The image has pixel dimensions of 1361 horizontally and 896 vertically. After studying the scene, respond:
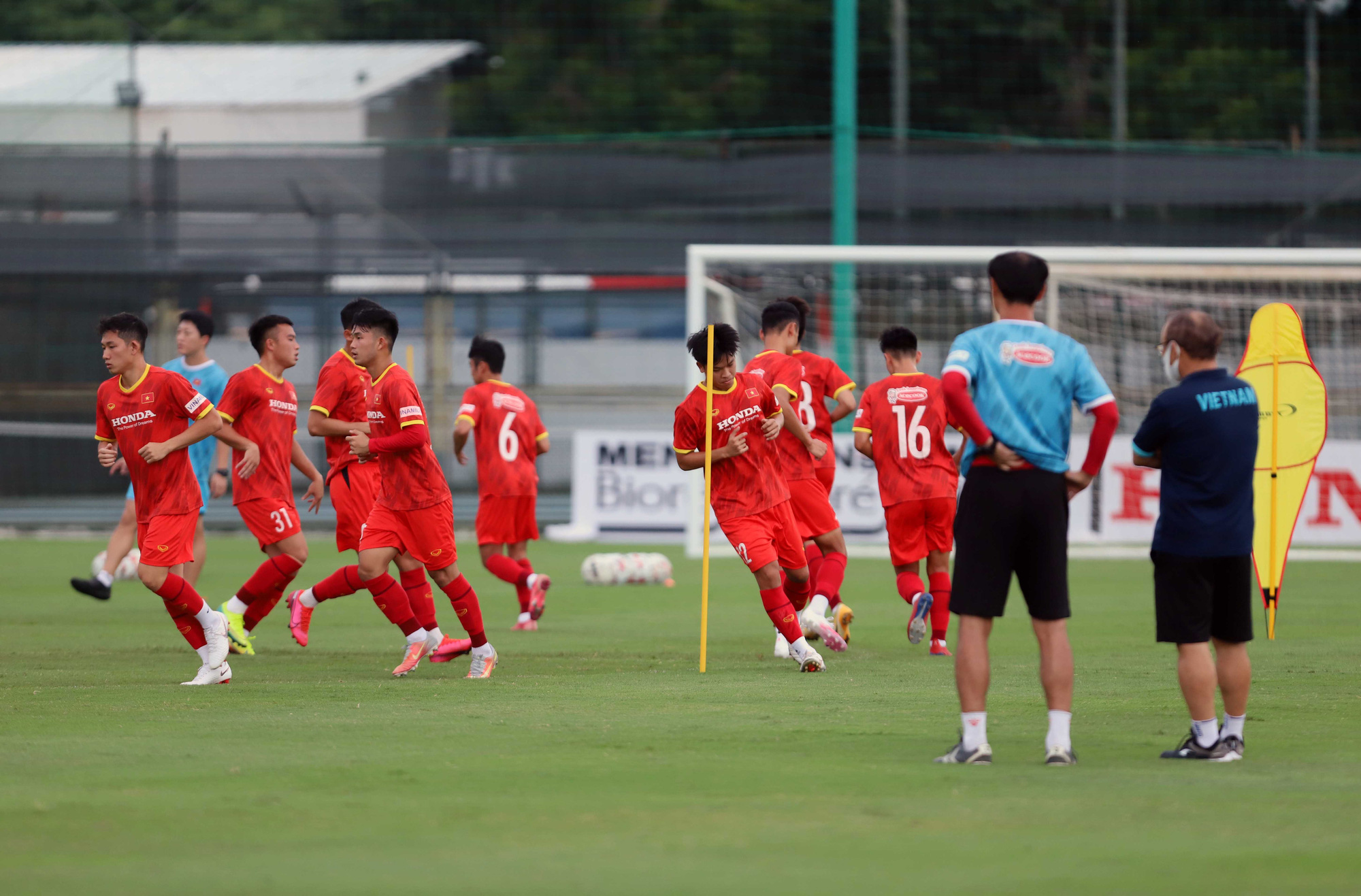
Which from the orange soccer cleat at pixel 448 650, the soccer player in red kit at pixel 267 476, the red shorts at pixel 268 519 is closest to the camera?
the orange soccer cleat at pixel 448 650

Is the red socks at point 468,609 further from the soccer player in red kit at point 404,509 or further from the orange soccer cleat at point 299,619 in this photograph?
the orange soccer cleat at point 299,619

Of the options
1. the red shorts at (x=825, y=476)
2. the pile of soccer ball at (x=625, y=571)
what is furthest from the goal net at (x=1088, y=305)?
the red shorts at (x=825, y=476)

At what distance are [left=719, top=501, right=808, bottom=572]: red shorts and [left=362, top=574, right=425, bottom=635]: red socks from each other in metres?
1.65

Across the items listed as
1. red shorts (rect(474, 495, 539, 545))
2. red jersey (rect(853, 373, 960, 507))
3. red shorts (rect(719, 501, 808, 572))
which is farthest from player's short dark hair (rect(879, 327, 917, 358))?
red shorts (rect(474, 495, 539, 545))

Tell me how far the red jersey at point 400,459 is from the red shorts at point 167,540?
965 mm

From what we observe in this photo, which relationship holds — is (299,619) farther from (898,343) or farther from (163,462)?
(898,343)

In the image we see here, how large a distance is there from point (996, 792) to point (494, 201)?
14.9 metres

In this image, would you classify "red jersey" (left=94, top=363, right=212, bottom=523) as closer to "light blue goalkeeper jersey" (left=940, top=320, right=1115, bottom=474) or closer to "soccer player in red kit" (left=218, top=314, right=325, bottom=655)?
"soccer player in red kit" (left=218, top=314, right=325, bottom=655)

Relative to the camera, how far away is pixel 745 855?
14.5 ft

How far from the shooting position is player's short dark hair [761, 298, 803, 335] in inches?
371

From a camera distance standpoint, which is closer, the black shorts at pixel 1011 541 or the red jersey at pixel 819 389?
the black shorts at pixel 1011 541

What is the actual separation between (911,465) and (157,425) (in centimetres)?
431

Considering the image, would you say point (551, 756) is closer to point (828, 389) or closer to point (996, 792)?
point (996, 792)

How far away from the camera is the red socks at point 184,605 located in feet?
25.9
